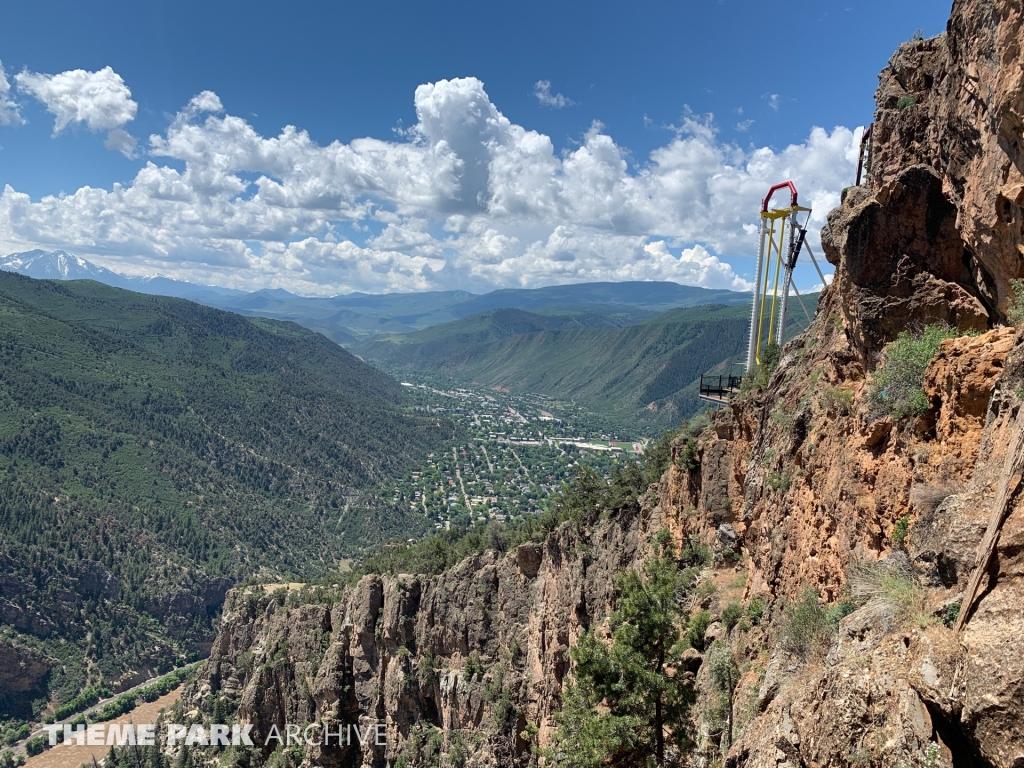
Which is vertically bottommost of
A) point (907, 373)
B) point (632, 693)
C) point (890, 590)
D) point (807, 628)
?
point (632, 693)

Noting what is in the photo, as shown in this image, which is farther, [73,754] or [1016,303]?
[73,754]

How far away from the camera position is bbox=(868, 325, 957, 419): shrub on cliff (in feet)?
38.8

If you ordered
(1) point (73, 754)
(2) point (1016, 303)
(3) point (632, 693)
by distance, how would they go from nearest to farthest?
(2) point (1016, 303) → (3) point (632, 693) → (1) point (73, 754)

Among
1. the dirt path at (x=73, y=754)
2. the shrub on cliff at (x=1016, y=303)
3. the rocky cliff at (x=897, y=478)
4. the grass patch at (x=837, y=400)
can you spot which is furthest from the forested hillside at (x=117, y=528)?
the shrub on cliff at (x=1016, y=303)

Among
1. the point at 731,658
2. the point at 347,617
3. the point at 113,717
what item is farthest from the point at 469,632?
the point at 113,717

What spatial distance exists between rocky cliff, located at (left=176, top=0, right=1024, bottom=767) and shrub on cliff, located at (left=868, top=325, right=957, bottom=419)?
7.2 inches

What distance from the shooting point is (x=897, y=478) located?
11.9 metres

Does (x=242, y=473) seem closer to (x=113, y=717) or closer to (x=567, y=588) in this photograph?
(x=113, y=717)

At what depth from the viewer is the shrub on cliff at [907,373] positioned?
11.8 m

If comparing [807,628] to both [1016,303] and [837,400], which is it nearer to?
[837,400]

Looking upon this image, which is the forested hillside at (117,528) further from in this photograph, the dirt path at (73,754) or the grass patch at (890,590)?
the grass patch at (890,590)

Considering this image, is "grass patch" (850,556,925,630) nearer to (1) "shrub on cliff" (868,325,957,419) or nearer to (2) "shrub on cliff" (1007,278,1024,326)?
(1) "shrub on cliff" (868,325,957,419)

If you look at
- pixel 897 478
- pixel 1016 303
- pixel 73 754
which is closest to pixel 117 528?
pixel 73 754

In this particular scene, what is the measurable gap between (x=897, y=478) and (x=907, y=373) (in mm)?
2212
